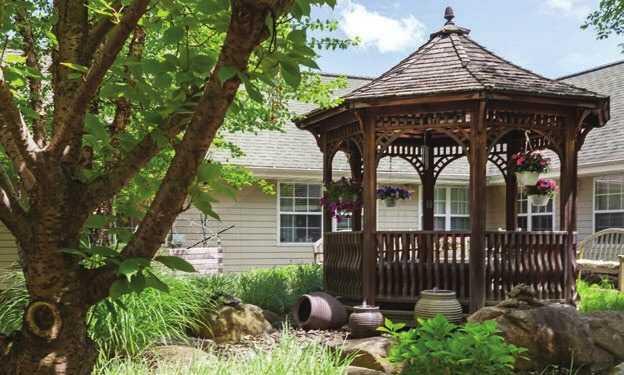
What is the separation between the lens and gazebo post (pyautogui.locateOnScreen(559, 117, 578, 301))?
8578mm

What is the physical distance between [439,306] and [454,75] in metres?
3.12

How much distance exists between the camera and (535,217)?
52.4ft

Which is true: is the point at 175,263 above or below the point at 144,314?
above

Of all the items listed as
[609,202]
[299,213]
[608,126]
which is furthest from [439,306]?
[608,126]

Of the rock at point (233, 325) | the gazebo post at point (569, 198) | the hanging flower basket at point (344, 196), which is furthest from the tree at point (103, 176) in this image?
the gazebo post at point (569, 198)

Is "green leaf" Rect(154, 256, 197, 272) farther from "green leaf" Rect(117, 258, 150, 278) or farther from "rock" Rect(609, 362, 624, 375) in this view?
"rock" Rect(609, 362, 624, 375)

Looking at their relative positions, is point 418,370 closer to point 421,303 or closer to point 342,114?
point 421,303

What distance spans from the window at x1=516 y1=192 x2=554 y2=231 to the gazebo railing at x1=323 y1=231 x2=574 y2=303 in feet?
23.1

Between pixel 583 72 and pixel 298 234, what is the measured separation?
34.0ft

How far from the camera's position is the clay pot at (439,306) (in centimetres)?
769

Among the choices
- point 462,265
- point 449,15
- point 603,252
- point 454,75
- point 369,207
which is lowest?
point 603,252

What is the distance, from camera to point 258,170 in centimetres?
1434

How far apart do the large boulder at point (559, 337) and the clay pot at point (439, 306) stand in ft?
5.33

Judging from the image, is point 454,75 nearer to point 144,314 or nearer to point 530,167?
point 530,167
